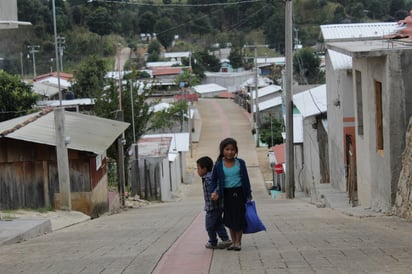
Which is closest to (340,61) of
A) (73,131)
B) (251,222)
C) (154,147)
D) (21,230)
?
(73,131)

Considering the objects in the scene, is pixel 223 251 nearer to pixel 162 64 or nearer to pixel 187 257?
pixel 187 257

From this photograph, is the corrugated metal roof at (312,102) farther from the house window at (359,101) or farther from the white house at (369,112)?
the house window at (359,101)

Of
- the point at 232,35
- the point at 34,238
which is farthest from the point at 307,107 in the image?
the point at 232,35

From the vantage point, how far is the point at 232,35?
105875mm

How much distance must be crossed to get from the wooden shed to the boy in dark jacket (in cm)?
973

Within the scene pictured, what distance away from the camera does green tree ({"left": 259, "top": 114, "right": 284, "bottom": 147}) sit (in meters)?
57.3

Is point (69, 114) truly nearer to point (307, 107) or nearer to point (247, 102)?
point (307, 107)

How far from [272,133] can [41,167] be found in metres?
39.4

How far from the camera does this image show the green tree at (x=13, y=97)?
40.0m

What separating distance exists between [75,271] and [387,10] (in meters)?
48.4

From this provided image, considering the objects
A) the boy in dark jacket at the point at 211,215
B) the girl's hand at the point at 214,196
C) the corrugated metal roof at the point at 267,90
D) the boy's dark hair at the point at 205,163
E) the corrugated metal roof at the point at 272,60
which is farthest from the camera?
the corrugated metal roof at the point at 272,60

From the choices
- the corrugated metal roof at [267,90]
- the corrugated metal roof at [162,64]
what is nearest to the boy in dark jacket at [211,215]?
the corrugated metal roof at [267,90]

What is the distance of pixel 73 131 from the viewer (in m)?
20.8

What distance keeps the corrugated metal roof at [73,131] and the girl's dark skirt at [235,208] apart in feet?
33.4
